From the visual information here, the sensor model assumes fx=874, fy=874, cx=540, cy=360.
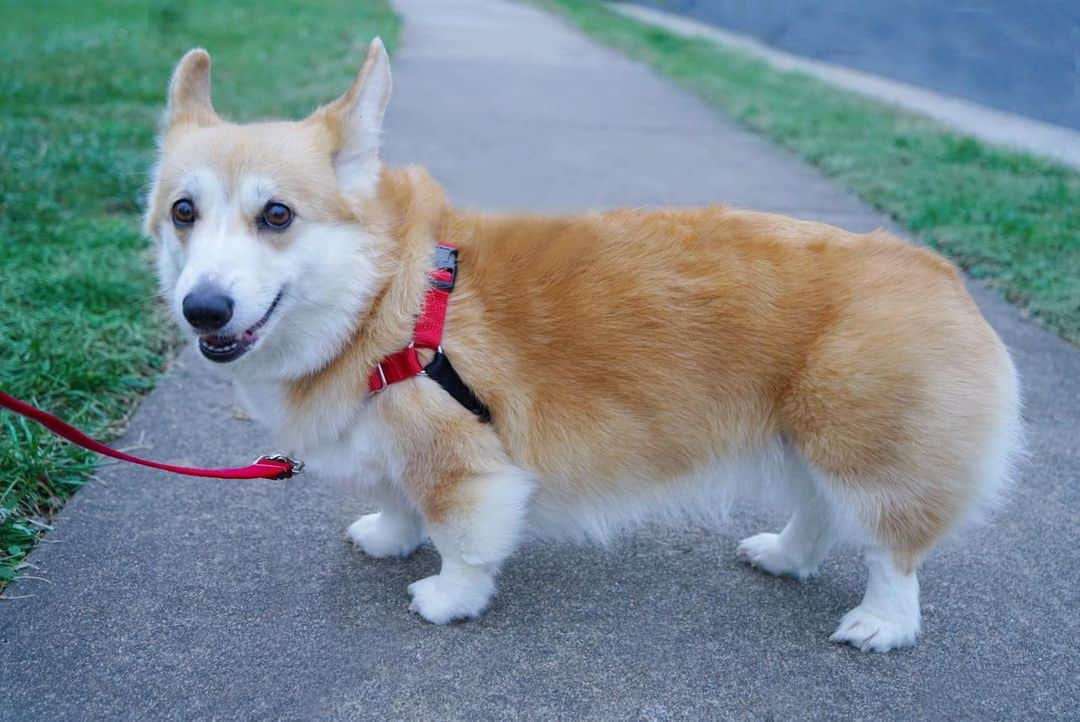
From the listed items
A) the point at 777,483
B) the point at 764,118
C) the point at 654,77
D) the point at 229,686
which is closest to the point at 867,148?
the point at 764,118

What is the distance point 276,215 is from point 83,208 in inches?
158

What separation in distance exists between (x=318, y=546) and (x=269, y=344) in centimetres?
86

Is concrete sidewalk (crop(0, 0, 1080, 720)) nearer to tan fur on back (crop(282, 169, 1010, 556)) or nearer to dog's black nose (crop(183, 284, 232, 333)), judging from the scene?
tan fur on back (crop(282, 169, 1010, 556))

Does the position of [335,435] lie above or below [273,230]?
below

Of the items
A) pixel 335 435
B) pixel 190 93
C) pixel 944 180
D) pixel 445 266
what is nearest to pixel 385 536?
pixel 335 435

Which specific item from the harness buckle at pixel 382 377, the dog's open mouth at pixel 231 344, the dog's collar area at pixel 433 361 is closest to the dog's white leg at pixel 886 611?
the dog's collar area at pixel 433 361

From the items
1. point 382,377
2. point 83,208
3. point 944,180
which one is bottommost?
point 83,208

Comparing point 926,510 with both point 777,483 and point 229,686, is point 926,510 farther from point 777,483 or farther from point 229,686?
point 229,686

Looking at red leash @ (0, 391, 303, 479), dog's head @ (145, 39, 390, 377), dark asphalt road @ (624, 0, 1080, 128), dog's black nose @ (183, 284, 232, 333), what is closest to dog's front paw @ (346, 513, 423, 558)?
red leash @ (0, 391, 303, 479)

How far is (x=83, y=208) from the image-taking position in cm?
570

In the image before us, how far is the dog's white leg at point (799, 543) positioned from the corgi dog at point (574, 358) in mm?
39

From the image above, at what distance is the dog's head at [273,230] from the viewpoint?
7.59 feet

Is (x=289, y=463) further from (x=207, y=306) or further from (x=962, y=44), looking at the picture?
(x=962, y=44)

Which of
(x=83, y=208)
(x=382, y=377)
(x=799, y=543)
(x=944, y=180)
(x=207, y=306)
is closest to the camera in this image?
(x=207, y=306)
